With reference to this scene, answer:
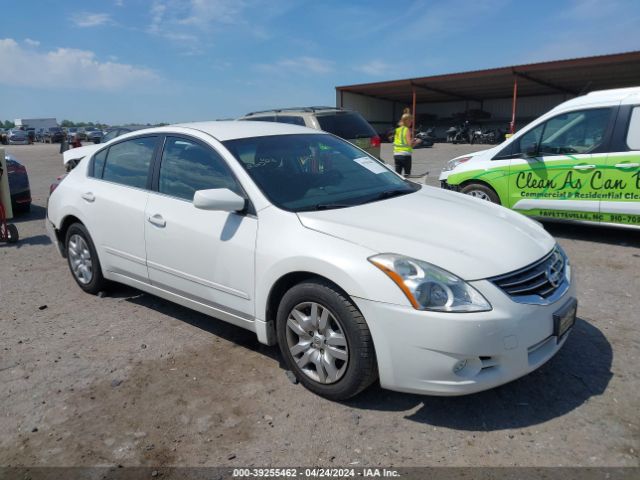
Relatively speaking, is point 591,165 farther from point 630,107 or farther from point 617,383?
point 617,383

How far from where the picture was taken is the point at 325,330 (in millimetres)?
2916

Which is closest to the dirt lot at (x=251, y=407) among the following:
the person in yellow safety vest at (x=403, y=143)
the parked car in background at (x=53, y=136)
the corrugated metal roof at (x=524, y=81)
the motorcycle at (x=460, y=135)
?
the person in yellow safety vest at (x=403, y=143)

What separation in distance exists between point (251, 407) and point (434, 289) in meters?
1.30

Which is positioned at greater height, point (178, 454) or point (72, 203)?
point (72, 203)

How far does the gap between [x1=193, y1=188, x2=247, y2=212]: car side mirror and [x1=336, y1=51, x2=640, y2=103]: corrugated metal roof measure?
17.2 m

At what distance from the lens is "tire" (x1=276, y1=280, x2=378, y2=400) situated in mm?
2754

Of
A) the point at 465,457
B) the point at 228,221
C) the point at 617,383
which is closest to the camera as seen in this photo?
the point at 465,457

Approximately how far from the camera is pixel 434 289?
2605mm

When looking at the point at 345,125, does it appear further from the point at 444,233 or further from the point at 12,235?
the point at 444,233

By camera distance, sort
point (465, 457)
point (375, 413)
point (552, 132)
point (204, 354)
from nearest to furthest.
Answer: point (465, 457) < point (375, 413) < point (204, 354) < point (552, 132)

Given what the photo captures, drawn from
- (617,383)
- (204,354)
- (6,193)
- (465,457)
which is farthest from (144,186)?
(6,193)

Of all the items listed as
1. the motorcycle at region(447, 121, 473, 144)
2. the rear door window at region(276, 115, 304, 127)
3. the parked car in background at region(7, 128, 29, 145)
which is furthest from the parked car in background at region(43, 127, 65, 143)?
the rear door window at region(276, 115, 304, 127)

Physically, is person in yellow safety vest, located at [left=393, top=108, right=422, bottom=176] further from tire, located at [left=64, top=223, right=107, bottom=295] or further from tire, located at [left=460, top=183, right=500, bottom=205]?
tire, located at [left=64, top=223, right=107, bottom=295]

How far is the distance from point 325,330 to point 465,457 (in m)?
0.97
